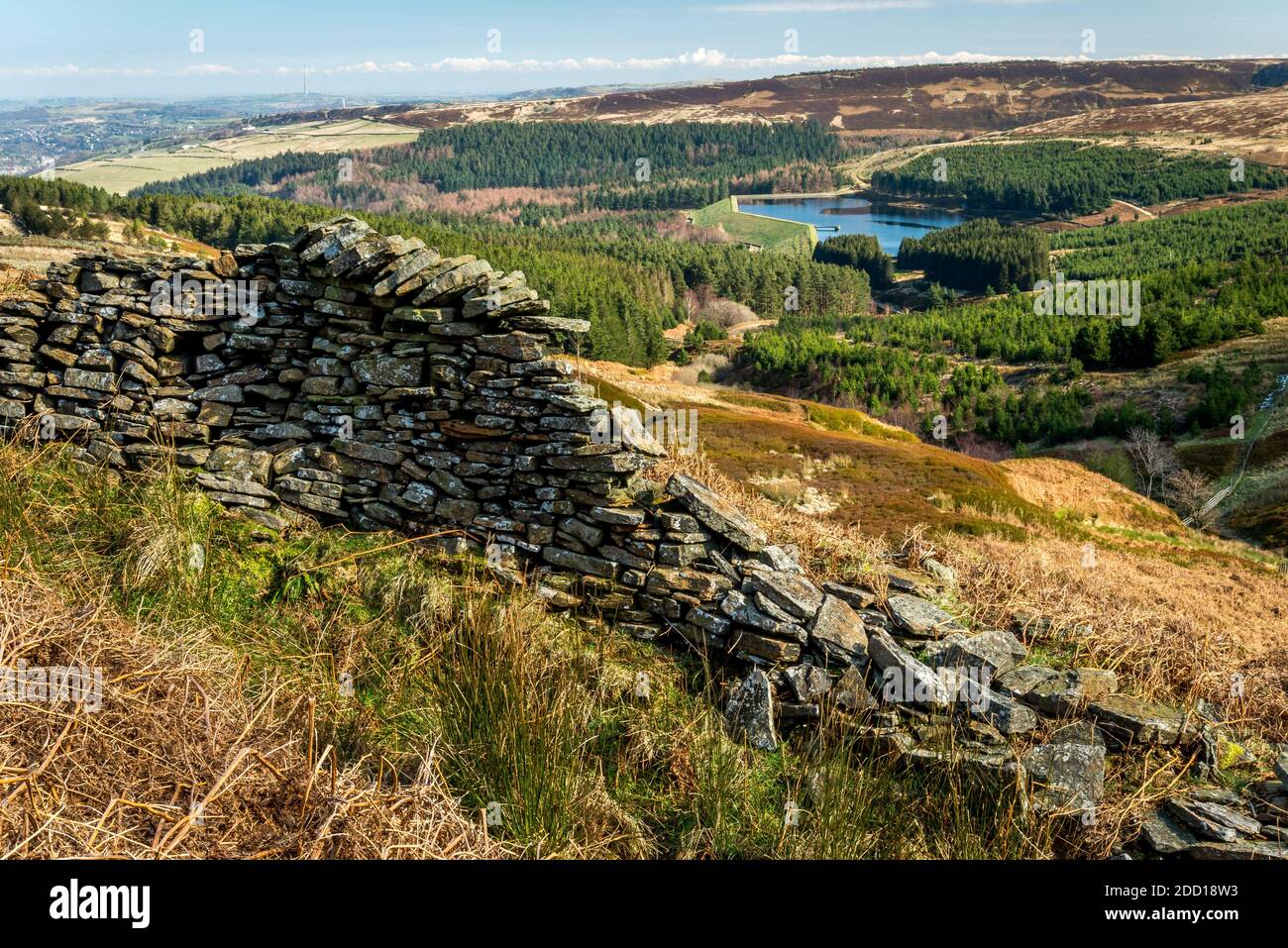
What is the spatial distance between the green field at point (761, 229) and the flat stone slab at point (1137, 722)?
470 ft

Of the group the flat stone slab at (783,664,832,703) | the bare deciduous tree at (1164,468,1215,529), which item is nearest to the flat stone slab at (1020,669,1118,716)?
the flat stone slab at (783,664,832,703)

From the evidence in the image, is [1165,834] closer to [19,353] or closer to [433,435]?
[433,435]

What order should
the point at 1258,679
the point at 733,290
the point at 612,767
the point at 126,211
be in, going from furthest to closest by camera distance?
the point at 733,290
the point at 126,211
the point at 1258,679
the point at 612,767

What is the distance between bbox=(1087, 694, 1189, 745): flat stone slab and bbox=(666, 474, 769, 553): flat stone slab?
3.39 meters

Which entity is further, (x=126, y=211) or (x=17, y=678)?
(x=126, y=211)

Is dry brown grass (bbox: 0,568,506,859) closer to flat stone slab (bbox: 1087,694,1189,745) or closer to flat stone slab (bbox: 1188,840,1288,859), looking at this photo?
flat stone slab (bbox: 1188,840,1288,859)

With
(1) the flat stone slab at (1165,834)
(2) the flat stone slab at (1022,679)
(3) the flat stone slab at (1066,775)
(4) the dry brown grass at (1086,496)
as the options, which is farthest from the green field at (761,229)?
(1) the flat stone slab at (1165,834)

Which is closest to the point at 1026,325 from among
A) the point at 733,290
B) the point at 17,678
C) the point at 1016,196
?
the point at 733,290

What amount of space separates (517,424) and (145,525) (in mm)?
3496

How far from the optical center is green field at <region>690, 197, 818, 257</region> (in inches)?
6004

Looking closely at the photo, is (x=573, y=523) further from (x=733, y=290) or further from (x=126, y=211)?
(x=733, y=290)

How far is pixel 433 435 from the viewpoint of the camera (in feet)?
28.0

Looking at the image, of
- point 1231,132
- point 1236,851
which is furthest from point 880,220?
point 1236,851

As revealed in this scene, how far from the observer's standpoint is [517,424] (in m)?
8.30
